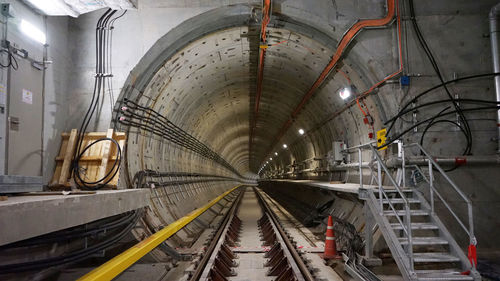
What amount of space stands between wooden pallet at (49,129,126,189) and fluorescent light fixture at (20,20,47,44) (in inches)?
68.0

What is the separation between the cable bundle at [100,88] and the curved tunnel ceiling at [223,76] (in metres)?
0.49

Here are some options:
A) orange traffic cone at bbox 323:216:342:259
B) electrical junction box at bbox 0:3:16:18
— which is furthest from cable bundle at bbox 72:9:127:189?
orange traffic cone at bbox 323:216:342:259

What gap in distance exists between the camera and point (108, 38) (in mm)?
7164

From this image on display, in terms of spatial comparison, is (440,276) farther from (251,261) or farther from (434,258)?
(251,261)

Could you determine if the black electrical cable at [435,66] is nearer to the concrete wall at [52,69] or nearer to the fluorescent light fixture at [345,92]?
the fluorescent light fixture at [345,92]

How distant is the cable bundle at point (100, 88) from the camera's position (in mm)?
6094

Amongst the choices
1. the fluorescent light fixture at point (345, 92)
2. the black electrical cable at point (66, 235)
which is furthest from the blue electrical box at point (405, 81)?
the black electrical cable at point (66, 235)

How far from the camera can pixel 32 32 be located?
18.5ft

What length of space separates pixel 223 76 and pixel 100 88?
5.36m

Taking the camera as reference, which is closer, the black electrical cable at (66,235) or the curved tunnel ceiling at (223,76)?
the black electrical cable at (66,235)

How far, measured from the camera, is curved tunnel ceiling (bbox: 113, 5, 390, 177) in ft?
24.8

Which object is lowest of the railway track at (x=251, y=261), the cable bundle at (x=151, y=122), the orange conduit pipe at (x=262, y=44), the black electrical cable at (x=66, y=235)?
the railway track at (x=251, y=261)

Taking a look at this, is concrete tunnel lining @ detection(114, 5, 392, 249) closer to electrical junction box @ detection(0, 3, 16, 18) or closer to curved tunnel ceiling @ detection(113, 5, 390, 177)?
curved tunnel ceiling @ detection(113, 5, 390, 177)

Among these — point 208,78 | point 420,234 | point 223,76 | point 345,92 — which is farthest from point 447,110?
point 223,76
